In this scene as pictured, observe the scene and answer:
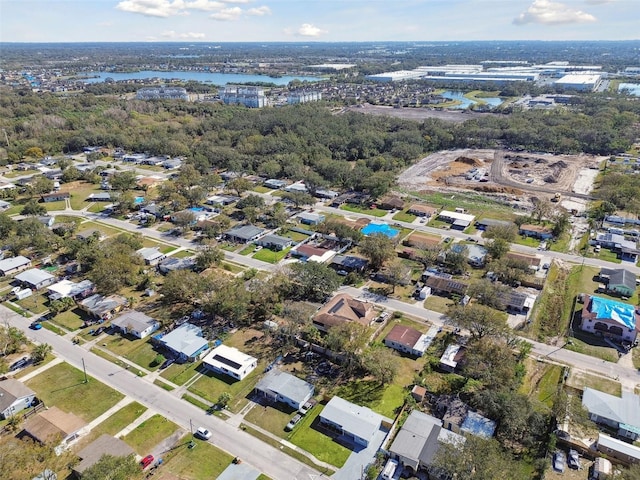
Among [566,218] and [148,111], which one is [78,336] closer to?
[566,218]

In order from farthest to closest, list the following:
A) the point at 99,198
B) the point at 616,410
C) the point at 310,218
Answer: the point at 99,198, the point at 310,218, the point at 616,410

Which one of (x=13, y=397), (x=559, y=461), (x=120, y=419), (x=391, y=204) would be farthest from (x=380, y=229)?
(x=13, y=397)

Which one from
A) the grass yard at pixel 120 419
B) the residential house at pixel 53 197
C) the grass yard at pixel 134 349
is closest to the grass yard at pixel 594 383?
the grass yard at pixel 120 419

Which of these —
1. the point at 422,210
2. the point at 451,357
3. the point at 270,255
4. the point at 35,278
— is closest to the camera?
the point at 451,357

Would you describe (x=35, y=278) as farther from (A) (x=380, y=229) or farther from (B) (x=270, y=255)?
(A) (x=380, y=229)

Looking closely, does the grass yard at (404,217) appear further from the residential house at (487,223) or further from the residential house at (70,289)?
the residential house at (70,289)

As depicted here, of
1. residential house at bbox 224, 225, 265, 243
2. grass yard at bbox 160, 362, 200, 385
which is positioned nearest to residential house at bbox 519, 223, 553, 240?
residential house at bbox 224, 225, 265, 243

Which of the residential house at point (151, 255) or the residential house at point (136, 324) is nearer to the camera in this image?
the residential house at point (136, 324)

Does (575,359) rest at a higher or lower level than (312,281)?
lower
